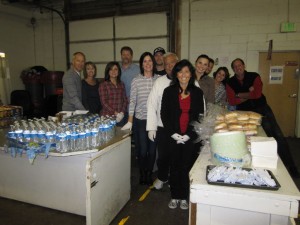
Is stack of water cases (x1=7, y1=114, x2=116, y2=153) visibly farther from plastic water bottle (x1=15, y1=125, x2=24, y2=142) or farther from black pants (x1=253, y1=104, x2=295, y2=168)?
black pants (x1=253, y1=104, x2=295, y2=168)

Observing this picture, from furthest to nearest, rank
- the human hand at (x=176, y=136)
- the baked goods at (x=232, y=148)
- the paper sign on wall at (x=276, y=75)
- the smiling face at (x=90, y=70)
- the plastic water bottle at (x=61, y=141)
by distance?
the paper sign on wall at (x=276, y=75) → the smiling face at (x=90, y=70) → the human hand at (x=176, y=136) → the plastic water bottle at (x=61, y=141) → the baked goods at (x=232, y=148)

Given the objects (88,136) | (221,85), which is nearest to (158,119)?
(88,136)

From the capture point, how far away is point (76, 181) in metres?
2.19

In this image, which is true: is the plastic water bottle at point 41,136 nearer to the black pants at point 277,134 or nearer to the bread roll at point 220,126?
the bread roll at point 220,126

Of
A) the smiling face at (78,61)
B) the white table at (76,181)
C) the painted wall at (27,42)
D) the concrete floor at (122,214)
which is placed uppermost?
the painted wall at (27,42)

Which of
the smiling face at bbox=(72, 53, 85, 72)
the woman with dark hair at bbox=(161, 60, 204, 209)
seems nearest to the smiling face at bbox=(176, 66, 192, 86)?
the woman with dark hair at bbox=(161, 60, 204, 209)

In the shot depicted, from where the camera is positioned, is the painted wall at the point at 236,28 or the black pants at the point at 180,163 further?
the painted wall at the point at 236,28

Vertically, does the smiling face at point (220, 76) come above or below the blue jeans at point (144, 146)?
above

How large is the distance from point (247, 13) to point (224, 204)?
4.63m

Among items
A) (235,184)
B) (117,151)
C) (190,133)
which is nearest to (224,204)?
(235,184)

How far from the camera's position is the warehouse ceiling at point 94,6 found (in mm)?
5551

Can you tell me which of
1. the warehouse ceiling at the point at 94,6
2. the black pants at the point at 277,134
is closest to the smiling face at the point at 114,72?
the black pants at the point at 277,134

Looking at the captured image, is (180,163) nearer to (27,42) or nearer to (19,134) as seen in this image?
(19,134)

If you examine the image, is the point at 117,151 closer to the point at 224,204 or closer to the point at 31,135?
the point at 31,135
